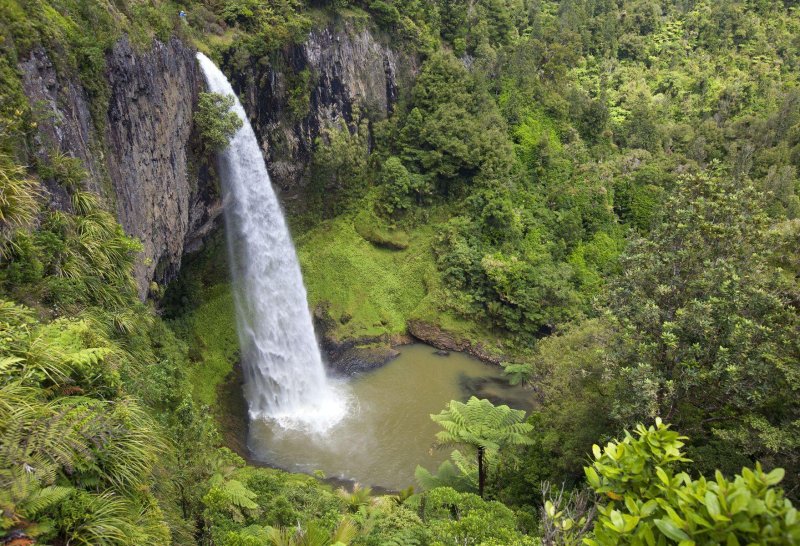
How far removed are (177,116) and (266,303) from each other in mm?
7733

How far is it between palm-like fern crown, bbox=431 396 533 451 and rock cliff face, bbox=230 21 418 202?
47.2ft

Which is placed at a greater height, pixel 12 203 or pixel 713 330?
pixel 12 203

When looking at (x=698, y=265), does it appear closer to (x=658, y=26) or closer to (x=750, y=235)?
(x=750, y=235)

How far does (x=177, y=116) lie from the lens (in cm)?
1530

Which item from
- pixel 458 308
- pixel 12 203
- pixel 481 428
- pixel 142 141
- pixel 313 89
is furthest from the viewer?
pixel 458 308

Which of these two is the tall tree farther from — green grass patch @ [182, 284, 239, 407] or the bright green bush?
green grass patch @ [182, 284, 239, 407]

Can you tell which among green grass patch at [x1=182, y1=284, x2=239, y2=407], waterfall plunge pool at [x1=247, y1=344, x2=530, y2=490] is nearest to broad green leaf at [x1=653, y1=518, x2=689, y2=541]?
waterfall plunge pool at [x1=247, y1=344, x2=530, y2=490]

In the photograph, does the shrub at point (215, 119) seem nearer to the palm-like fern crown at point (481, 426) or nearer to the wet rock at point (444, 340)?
the wet rock at point (444, 340)

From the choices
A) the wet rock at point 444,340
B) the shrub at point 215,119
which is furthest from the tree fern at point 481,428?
the shrub at point 215,119

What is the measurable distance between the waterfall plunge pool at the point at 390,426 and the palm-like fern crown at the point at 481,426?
448 cm

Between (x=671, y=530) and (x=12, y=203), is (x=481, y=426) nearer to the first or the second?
(x=671, y=530)

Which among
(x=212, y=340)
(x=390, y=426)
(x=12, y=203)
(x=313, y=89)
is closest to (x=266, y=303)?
(x=212, y=340)

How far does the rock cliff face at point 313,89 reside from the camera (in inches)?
795

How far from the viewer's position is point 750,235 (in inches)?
336
